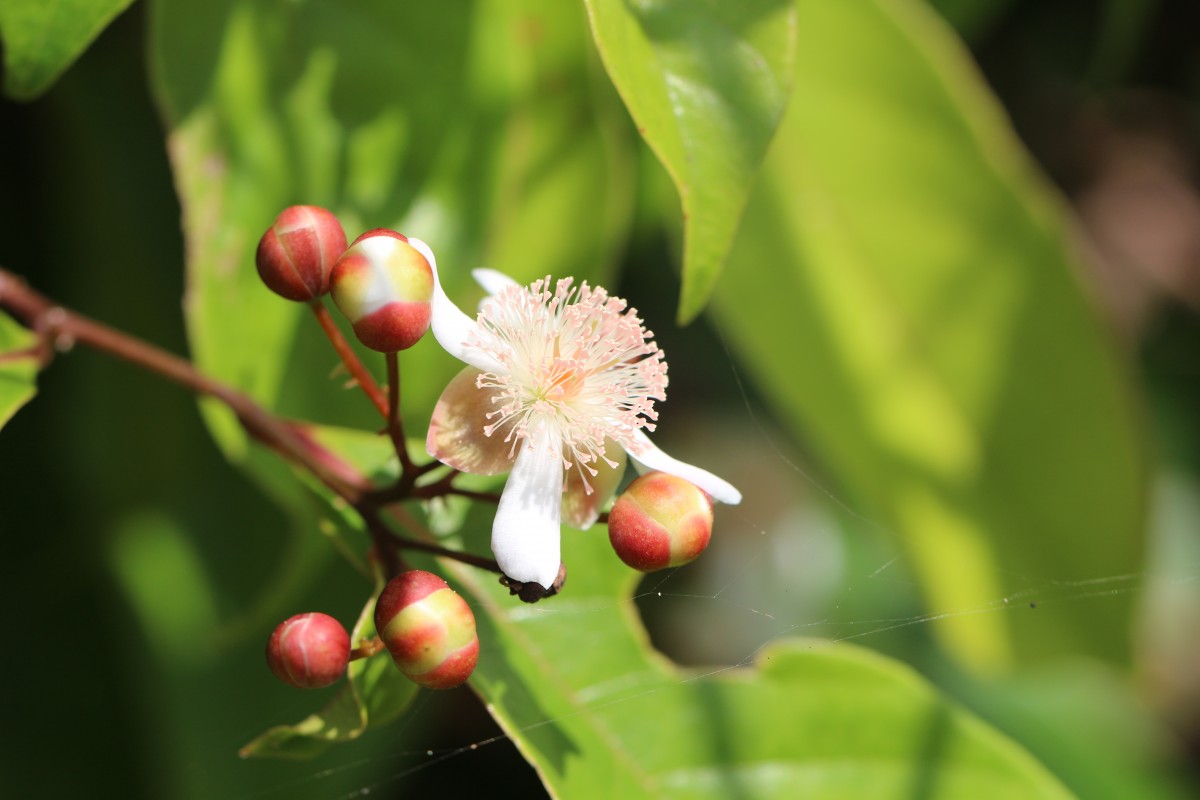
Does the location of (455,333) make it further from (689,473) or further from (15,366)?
(15,366)

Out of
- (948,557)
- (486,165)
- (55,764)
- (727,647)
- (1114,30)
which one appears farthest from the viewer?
(727,647)

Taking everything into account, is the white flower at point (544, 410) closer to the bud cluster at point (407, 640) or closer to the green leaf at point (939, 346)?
the bud cluster at point (407, 640)

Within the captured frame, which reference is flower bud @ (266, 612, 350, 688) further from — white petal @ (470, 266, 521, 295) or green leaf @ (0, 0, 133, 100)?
green leaf @ (0, 0, 133, 100)

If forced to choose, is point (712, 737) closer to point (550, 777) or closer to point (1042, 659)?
point (550, 777)

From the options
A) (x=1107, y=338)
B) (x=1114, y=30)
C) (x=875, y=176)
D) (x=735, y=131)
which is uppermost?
(x=735, y=131)

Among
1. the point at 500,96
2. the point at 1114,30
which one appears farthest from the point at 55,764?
the point at 1114,30

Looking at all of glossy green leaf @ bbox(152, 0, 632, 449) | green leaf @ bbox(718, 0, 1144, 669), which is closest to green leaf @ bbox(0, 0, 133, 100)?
glossy green leaf @ bbox(152, 0, 632, 449)

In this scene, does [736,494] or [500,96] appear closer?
[736,494]

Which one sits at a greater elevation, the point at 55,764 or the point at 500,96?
the point at 500,96
